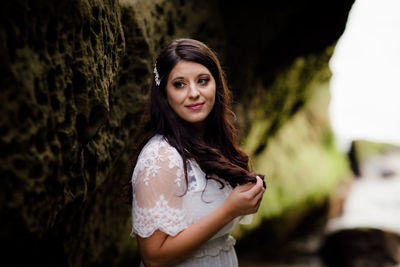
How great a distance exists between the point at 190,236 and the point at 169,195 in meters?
0.19

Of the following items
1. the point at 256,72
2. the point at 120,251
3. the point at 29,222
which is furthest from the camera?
the point at 256,72

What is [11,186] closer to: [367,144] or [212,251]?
[212,251]

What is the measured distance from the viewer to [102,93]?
1756mm

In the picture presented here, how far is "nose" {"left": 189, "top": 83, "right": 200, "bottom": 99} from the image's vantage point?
5.77 ft

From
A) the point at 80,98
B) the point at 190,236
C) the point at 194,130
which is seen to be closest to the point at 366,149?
the point at 194,130

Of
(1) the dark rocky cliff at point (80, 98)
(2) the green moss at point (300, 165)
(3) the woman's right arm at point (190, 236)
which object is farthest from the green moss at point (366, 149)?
(3) the woman's right arm at point (190, 236)

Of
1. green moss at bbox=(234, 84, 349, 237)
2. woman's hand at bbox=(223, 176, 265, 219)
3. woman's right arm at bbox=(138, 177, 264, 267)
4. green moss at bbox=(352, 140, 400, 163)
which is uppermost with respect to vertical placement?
woman's hand at bbox=(223, 176, 265, 219)

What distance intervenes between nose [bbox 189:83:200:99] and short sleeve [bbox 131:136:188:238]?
317 mm

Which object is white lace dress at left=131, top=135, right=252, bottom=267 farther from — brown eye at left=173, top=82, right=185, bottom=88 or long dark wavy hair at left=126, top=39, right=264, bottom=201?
brown eye at left=173, top=82, right=185, bottom=88

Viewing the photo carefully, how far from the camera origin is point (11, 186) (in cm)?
127

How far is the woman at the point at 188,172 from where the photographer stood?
5.09ft

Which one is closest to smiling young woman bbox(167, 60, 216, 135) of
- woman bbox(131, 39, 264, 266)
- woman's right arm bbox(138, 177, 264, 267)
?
woman bbox(131, 39, 264, 266)

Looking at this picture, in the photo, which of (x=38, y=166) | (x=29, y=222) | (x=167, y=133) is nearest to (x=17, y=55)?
(x=38, y=166)

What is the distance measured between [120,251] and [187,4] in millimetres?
2038
